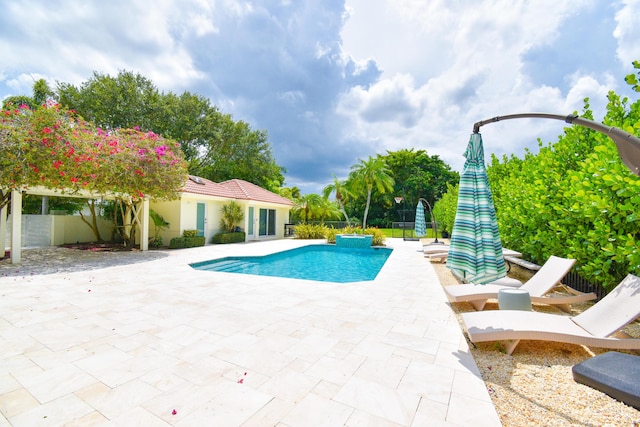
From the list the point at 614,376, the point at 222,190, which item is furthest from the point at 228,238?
the point at 614,376

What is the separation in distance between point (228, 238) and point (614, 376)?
16679 millimetres

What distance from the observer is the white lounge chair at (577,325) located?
3340mm

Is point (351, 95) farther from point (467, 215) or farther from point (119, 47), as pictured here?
point (467, 215)

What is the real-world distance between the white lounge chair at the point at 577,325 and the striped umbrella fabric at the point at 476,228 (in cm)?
63

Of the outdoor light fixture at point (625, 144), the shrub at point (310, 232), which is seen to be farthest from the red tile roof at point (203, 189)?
the outdoor light fixture at point (625, 144)

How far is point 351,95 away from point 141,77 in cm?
1890

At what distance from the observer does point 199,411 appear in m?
2.43

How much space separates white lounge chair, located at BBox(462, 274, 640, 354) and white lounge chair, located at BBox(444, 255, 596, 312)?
48.9 inches

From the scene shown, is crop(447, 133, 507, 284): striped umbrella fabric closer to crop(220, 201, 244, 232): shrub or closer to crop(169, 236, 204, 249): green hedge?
crop(169, 236, 204, 249): green hedge

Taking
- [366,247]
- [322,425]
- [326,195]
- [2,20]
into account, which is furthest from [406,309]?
[326,195]

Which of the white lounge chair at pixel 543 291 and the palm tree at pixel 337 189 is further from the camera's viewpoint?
the palm tree at pixel 337 189

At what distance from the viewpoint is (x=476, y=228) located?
4.27 meters

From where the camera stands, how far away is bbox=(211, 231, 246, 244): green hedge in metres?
17.1

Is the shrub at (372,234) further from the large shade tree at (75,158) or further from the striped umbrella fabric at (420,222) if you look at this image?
the large shade tree at (75,158)
